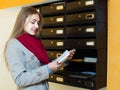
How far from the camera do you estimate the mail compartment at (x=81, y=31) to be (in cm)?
153

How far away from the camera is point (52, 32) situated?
179 centimetres

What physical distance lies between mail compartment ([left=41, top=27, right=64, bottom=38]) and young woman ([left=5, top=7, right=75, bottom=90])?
1.65 feet

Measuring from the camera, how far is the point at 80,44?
1602mm

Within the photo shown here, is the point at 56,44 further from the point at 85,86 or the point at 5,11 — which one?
the point at 5,11

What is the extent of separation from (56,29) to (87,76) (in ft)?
1.59

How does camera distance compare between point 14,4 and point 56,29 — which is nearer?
point 56,29

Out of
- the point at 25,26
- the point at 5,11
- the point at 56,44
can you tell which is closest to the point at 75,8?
the point at 56,44

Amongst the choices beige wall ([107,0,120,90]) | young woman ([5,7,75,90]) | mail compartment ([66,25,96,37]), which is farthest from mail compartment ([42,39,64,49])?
young woman ([5,7,75,90])

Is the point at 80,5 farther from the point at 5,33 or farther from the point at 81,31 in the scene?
the point at 5,33

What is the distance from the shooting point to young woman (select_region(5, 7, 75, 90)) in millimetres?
1037

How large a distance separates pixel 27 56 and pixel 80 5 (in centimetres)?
68

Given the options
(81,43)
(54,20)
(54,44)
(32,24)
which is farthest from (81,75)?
(32,24)

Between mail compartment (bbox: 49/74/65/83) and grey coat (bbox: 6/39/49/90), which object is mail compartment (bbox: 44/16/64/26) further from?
grey coat (bbox: 6/39/49/90)

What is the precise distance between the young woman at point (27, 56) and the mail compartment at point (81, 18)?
44cm
